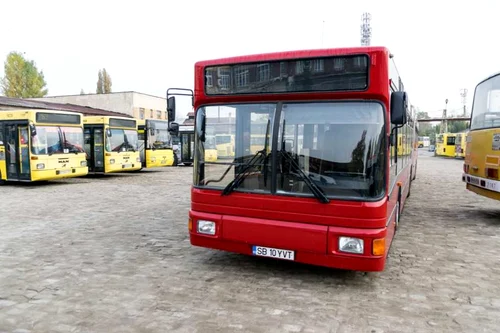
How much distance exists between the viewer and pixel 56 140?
15.4 m

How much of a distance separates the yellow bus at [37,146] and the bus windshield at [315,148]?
12.4 metres

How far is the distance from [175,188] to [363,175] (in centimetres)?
1113

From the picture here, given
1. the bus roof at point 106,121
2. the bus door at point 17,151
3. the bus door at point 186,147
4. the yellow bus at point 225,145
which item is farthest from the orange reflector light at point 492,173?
the bus door at point 186,147

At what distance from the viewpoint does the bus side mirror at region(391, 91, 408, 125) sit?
4.45 meters

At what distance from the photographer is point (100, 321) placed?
3.97 m

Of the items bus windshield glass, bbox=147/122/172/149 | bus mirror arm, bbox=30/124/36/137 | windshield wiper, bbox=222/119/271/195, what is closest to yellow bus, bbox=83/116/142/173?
bus windshield glass, bbox=147/122/172/149

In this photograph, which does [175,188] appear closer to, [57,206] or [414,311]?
[57,206]

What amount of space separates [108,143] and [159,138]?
16.7 ft

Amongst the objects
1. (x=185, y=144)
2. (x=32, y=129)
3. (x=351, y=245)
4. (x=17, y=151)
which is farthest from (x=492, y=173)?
(x=185, y=144)

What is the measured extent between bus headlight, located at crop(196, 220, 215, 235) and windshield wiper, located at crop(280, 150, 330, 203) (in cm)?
135

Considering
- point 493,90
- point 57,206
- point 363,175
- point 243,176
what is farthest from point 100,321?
point 493,90

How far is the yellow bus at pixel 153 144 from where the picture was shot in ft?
74.1

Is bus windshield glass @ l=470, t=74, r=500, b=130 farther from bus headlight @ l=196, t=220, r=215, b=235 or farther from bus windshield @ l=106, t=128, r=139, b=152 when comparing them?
bus windshield @ l=106, t=128, r=139, b=152

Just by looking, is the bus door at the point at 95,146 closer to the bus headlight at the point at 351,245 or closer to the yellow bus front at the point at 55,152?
the yellow bus front at the point at 55,152
